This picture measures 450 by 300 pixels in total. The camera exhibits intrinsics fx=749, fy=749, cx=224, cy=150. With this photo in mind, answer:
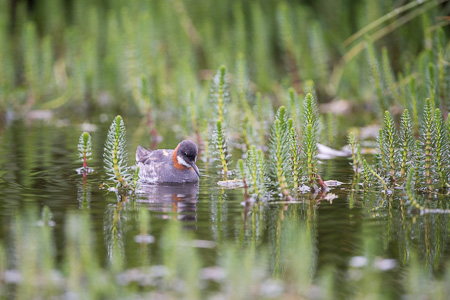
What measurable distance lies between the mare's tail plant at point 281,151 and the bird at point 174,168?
1253 millimetres

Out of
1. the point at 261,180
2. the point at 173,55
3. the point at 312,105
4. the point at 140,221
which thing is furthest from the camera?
the point at 173,55

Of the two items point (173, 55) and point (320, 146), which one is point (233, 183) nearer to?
point (320, 146)

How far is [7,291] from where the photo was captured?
11.1 feet

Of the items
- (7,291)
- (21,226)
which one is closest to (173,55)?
(21,226)

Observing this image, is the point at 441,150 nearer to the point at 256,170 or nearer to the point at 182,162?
the point at 256,170

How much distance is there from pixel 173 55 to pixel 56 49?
2306mm

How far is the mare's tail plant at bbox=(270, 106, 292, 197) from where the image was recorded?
4805mm

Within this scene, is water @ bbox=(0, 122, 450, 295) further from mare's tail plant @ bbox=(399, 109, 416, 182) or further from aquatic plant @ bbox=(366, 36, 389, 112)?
aquatic plant @ bbox=(366, 36, 389, 112)

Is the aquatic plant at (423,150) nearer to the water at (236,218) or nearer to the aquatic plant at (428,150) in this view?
the aquatic plant at (428,150)

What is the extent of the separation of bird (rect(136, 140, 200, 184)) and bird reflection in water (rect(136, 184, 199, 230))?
0.41 feet

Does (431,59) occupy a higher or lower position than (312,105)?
higher

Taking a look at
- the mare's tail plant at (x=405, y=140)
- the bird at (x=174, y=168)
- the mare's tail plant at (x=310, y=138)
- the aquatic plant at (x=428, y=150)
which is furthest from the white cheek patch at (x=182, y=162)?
the aquatic plant at (x=428, y=150)

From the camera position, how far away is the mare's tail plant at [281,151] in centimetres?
480

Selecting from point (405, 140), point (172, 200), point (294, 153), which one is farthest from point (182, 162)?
point (405, 140)
